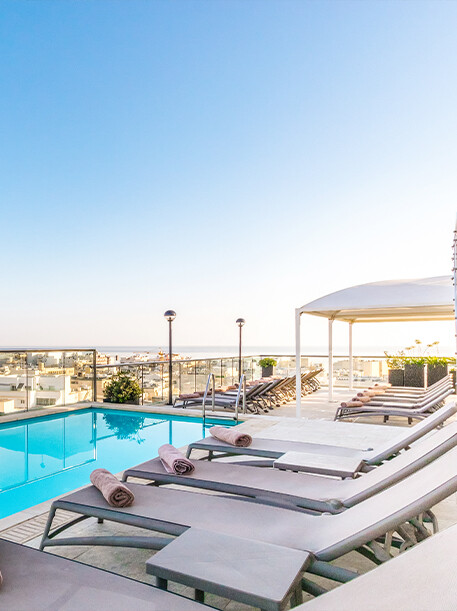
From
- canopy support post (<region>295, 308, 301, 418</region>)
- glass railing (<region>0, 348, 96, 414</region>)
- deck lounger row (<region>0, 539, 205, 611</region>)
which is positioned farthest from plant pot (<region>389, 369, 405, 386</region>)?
deck lounger row (<region>0, 539, 205, 611</region>)

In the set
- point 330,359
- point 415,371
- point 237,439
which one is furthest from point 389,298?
point 415,371

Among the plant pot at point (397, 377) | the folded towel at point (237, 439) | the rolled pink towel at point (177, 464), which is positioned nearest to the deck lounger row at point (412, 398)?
the plant pot at point (397, 377)

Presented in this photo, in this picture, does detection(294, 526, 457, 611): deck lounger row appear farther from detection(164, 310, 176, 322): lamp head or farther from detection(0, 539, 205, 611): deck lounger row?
detection(164, 310, 176, 322): lamp head

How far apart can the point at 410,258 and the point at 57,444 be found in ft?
41.1

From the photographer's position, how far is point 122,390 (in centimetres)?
951

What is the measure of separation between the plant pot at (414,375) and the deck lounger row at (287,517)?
31.3ft

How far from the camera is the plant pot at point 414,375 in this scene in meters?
11.1

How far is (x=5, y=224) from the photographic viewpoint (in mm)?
12117

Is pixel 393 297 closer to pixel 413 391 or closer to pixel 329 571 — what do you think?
pixel 413 391

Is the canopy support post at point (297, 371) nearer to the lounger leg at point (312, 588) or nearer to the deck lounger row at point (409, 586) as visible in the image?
the lounger leg at point (312, 588)

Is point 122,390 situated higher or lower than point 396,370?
lower

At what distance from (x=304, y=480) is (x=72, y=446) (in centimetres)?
479

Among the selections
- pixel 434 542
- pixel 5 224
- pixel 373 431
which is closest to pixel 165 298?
pixel 5 224

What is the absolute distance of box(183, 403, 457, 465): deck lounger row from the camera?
3506 mm
